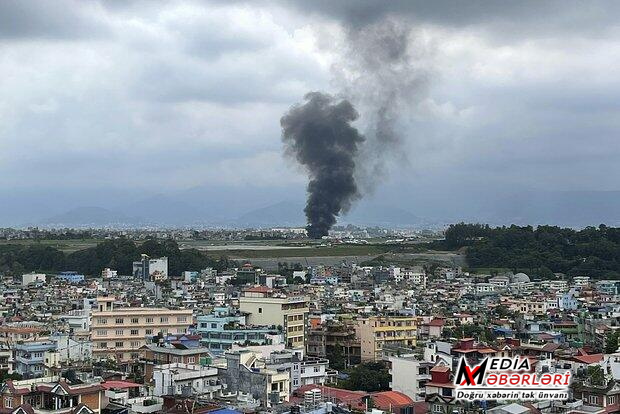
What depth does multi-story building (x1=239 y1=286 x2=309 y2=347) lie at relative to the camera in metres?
37.1

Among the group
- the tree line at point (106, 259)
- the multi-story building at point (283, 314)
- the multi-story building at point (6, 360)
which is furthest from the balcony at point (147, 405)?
the tree line at point (106, 259)

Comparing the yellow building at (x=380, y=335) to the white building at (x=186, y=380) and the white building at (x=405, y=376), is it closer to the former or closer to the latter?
the white building at (x=405, y=376)

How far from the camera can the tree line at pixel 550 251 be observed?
80.3 metres

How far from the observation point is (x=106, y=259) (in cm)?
7950

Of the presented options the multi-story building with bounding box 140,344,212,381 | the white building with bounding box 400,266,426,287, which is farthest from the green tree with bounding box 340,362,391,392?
the white building with bounding box 400,266,426,287

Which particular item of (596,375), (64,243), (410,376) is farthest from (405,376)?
(64,243)

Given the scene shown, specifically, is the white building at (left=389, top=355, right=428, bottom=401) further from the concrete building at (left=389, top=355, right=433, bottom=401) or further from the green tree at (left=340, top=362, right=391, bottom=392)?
the green tree at (left=340, top=362, right=391, bottom=392)

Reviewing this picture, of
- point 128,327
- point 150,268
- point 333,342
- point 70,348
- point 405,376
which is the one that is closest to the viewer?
point 405,376

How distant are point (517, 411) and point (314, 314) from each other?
2316 cm

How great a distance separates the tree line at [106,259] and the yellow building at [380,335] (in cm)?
4021

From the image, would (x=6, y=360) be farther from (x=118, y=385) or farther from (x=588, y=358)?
(x=588, y=358)

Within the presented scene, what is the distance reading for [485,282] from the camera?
69062 mm

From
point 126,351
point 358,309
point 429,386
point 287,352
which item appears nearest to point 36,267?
point 358,309

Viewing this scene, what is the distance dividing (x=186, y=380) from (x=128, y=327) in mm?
12362
